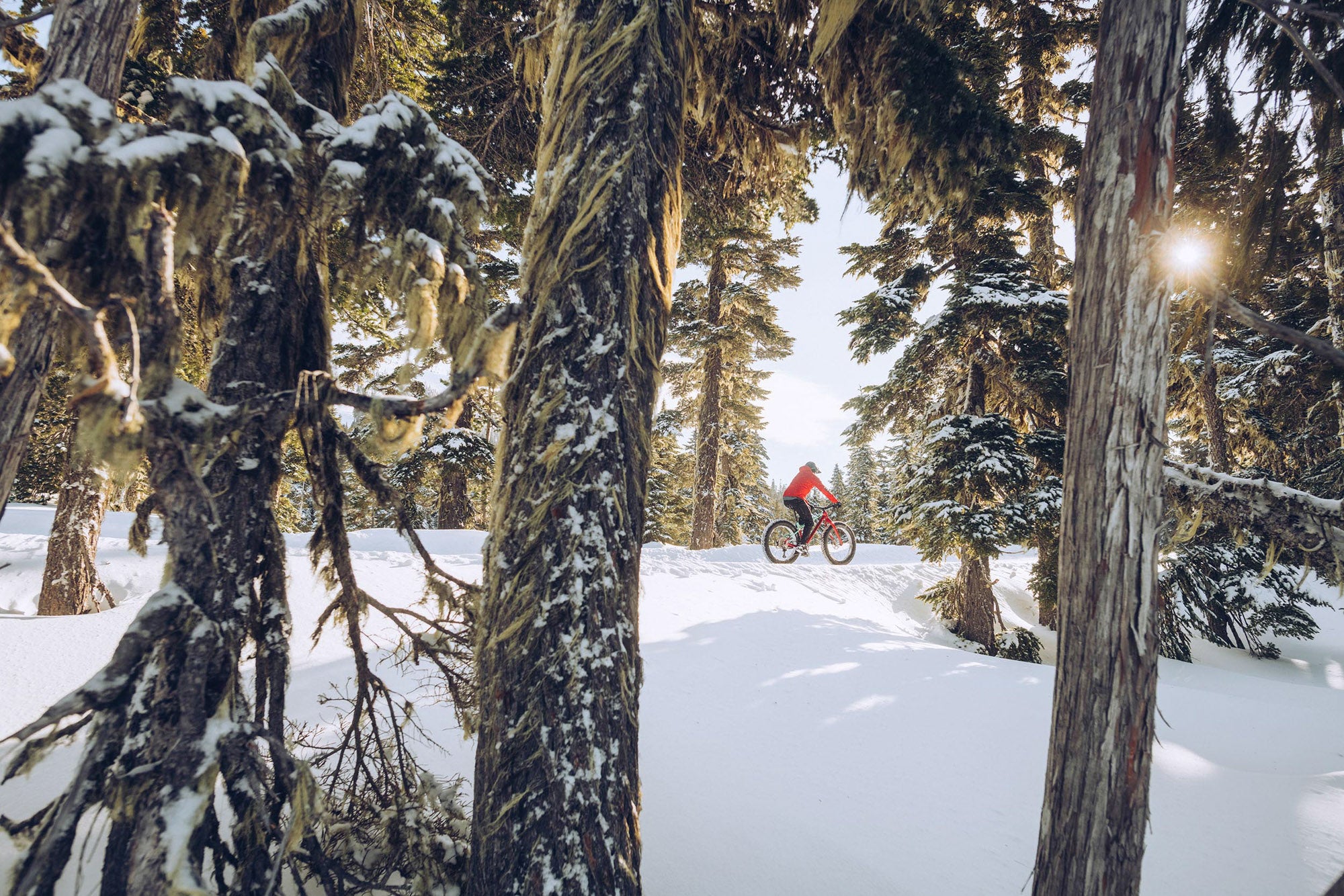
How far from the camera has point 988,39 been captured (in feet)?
21.5

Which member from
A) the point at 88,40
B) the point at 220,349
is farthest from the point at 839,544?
the point at 88,40

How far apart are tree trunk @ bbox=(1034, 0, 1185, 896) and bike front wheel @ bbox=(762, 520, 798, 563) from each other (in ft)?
30.9

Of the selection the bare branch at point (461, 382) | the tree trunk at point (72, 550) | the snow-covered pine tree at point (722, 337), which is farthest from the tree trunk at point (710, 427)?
the bare branch at point (461, 382)

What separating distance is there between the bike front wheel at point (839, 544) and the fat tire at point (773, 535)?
2.48 ft

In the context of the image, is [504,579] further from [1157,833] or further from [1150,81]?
[1157,833]

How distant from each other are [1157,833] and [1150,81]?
3.80m

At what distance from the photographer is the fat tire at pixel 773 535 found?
1168 cm

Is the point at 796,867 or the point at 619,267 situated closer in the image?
the point at 619,267

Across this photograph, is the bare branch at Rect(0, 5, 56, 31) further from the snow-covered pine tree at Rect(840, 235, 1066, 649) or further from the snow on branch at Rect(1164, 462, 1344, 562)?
the snow-covered pine tree at Rect(840, 235, 1066, 649)

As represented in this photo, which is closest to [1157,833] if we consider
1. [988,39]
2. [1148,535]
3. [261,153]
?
[1148,535]

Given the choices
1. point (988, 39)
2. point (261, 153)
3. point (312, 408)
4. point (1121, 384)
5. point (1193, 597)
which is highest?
point (988, 39)

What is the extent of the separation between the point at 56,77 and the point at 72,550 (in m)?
5.56

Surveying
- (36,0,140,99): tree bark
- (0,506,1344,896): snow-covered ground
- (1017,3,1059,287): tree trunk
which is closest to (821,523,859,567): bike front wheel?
(0,506,1344,896): snow-covered ground

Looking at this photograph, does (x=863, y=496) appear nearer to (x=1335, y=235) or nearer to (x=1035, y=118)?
(x=1035, y=118)
